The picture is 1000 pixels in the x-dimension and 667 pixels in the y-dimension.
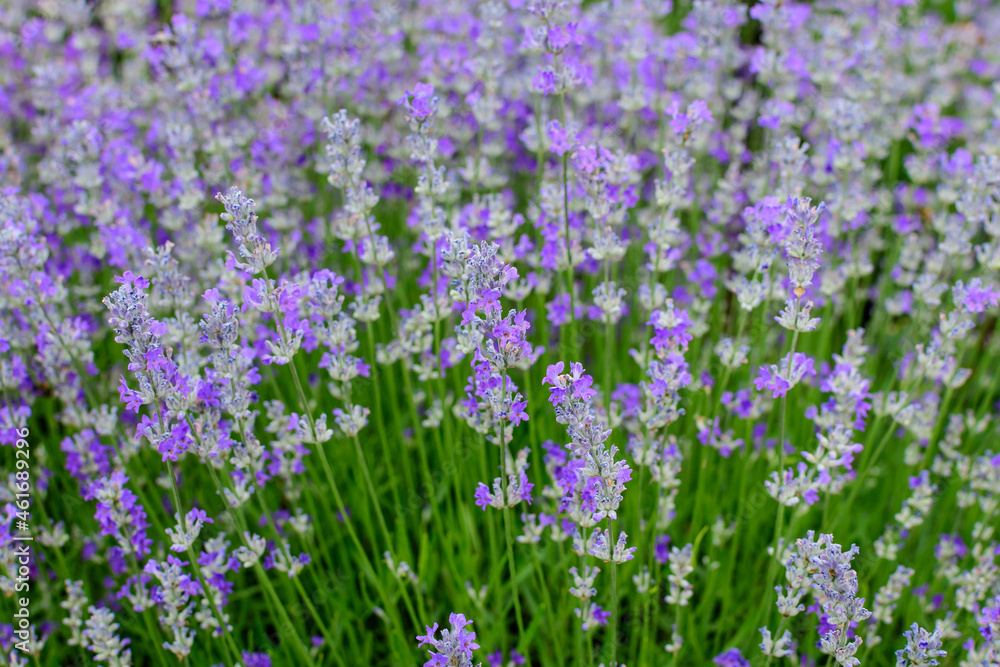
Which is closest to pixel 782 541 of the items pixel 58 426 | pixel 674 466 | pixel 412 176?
pixel 674 466

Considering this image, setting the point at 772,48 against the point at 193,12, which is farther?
the point at 193,12

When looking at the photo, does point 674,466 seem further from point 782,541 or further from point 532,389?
point 532,389

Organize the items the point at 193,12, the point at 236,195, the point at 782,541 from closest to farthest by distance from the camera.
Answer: the point at 236,195, the point at 782,541, the point at 193,12

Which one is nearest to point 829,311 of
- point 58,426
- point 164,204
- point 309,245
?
point 309,245

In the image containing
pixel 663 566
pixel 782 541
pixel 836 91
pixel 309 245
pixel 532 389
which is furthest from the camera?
pixel 836 91

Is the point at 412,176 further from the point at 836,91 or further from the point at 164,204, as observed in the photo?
the point at 836,91

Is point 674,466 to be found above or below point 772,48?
below

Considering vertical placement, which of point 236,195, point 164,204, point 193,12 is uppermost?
point 193,12
